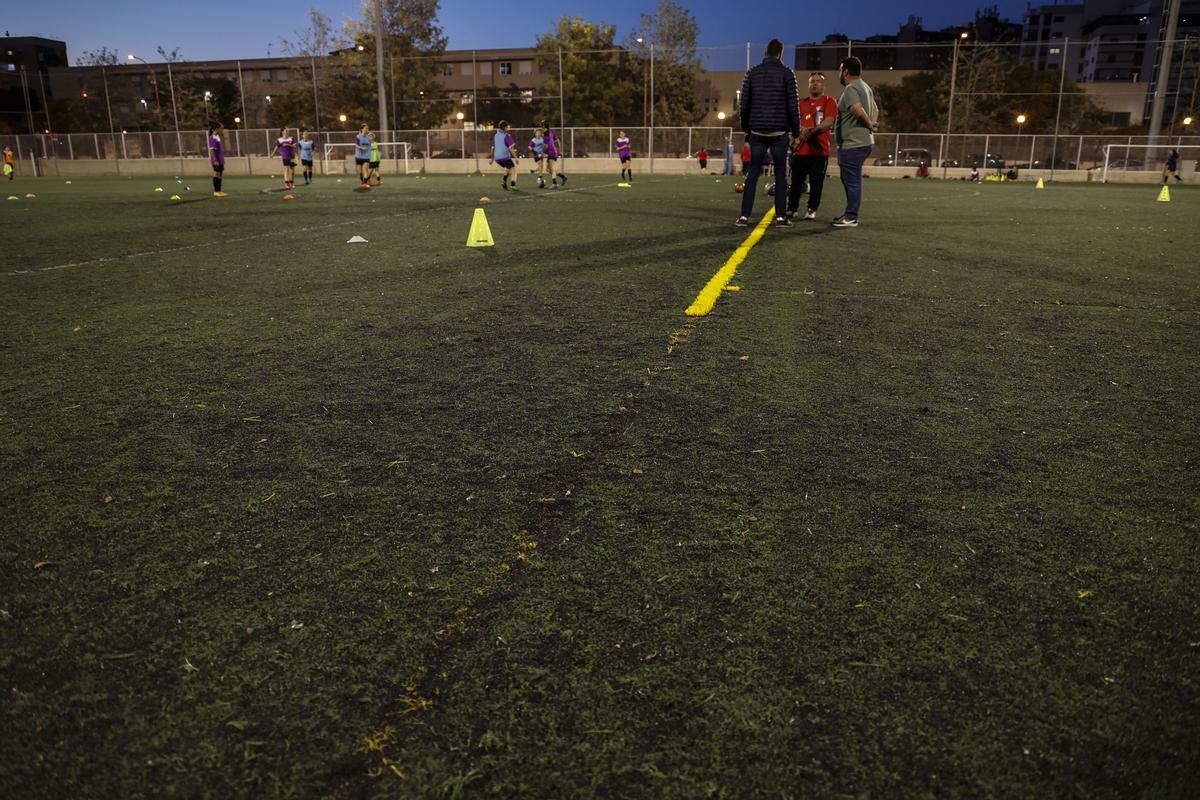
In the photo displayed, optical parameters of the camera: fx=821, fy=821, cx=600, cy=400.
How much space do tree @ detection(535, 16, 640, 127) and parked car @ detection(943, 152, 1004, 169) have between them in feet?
98.6

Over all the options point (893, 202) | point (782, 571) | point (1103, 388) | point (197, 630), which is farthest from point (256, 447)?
point (893, 202)

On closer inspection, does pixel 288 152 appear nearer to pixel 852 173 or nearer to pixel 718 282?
pixel 852 173

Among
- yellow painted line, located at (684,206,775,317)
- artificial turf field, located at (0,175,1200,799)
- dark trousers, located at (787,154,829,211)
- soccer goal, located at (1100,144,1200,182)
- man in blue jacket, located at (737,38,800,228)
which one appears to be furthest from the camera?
soccer goal, located at (1100,144,1200,182)

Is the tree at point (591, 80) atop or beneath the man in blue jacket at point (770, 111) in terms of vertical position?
atop

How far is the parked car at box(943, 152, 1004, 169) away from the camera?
37438mm

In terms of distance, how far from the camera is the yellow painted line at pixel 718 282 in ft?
17.6

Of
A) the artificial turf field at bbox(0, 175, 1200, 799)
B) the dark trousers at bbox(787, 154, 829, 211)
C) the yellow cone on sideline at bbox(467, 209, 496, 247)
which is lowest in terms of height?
the artificial turf field at bbox(0, 175, 1200, 799)

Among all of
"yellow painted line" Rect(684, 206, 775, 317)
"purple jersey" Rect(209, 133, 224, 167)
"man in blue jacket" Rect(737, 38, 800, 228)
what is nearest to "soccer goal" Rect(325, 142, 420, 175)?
"purple jersey" Rect(209, 133, 224, 167)

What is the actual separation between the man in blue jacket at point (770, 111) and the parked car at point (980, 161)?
31.3 meters

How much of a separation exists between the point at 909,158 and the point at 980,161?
10.3 feet

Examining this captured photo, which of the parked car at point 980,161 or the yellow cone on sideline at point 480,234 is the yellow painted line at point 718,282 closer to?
the yellow cone on sideline at point 480,234

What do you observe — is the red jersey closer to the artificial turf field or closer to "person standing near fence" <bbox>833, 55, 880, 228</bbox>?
"person standing near fence" <bbox>833, 55, 880, 228</bbox>

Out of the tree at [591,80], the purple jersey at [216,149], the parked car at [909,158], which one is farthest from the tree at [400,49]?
the purple jersey at [216,149]

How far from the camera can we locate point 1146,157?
115ft
